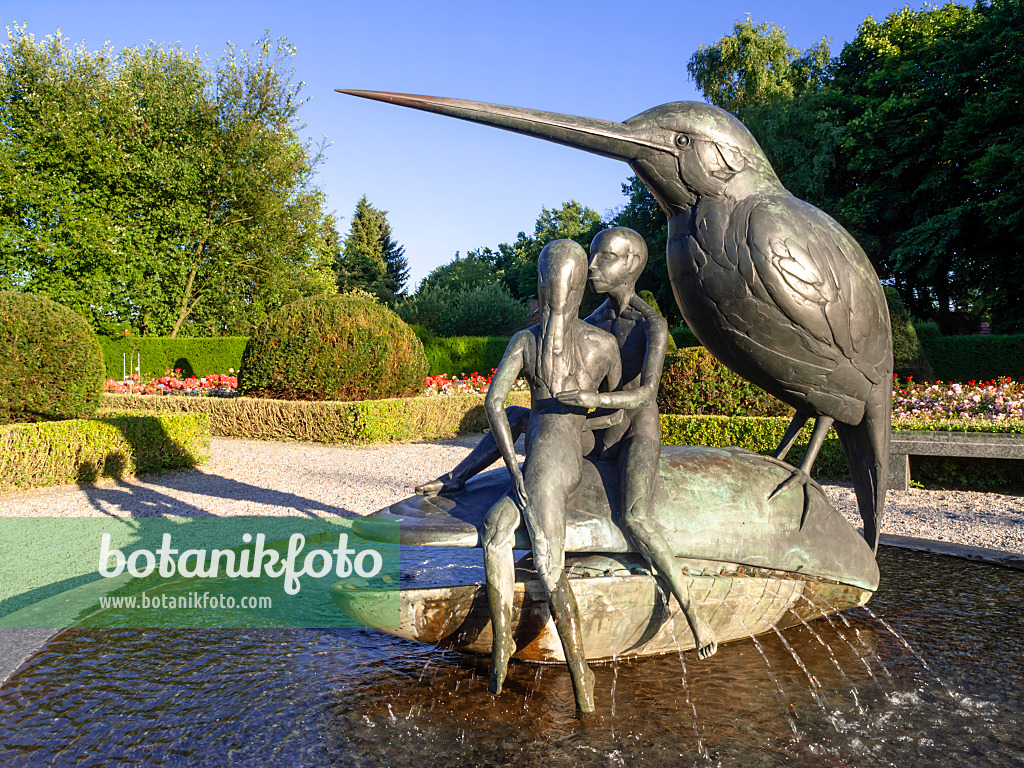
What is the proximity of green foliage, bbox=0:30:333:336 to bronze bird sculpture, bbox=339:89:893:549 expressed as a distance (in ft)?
75.5

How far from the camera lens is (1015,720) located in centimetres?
255

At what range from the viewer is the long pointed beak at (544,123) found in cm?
238

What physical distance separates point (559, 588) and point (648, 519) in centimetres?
45

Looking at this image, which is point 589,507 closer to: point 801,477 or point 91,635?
point 801,477

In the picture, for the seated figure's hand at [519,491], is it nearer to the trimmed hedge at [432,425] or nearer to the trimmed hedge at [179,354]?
the trimmed hedge at [432,425]

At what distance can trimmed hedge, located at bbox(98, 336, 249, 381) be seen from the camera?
22.2m

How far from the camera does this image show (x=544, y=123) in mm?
2520

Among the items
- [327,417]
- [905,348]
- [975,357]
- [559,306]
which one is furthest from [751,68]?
[559,306]

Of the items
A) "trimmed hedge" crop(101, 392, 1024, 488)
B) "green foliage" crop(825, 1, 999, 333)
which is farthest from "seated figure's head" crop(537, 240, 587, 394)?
"green foliage" crop(825, 1, 999, 333)

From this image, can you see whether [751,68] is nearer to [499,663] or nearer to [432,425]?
[432,425]

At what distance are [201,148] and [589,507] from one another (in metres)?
24.9

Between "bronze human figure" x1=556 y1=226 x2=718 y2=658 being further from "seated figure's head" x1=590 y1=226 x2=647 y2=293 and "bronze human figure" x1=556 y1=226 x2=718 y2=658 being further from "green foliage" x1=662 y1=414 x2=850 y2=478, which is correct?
"green foliage" x1=662 y1=414 x2=850 y2=478

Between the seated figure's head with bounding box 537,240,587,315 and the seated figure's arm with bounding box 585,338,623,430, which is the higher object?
the seated figure's head with bounding box 537,240,587,315

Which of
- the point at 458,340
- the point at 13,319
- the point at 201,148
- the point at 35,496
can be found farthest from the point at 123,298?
the point at 35,496
